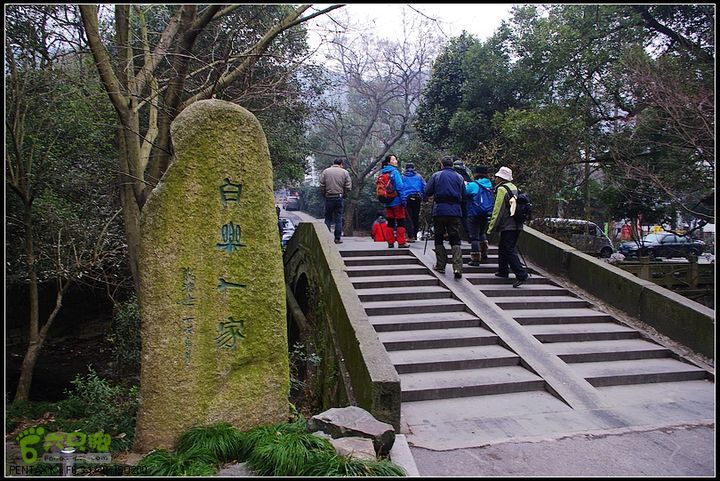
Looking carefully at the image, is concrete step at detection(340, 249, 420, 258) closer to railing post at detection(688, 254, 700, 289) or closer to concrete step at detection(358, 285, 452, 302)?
concrete step at detection(358, 285, 452, 302)

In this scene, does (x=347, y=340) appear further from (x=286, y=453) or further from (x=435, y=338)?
(x=286, y=453)

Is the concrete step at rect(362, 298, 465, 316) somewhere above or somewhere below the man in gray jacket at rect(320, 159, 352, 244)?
below

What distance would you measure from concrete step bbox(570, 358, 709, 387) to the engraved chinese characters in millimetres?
3711

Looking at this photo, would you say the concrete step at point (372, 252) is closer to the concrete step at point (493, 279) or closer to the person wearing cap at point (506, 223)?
the concrete step at point (493, 279)

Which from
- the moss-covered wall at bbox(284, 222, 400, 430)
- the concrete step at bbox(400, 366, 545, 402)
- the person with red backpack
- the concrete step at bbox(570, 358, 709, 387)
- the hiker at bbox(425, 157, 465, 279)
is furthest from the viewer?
the person with red backpack

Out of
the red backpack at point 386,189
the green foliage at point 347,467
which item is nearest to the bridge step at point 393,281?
the red backpack at point 386,189

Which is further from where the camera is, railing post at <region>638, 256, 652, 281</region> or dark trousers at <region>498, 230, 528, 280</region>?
railing post at <region>638, 256, 652, 281</region>

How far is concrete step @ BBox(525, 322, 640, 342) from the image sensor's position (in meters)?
7.01

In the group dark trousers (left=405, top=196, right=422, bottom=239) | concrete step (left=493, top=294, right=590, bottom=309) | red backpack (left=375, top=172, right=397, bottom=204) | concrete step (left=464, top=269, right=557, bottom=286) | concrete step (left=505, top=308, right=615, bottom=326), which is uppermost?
red backpack (left=375, top=172, right=397, bottom=204)

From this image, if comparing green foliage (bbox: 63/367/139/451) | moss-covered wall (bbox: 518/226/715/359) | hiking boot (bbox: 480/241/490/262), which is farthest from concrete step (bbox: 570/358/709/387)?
green foliage (bbox: 63/367/139/451)

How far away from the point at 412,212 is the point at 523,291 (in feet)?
9.67

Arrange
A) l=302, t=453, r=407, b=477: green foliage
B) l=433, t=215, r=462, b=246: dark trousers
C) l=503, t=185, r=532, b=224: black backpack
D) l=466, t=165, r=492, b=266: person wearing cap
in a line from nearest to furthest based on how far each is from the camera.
Result: l=302, t=453, r=407, b=477: green foliage → l=503, t=185, r=532, b=224: black backpack → l=433, t=215, r=462, b=246: dark trousers → l=466, t=165, r=492, b=266: person wearing cap

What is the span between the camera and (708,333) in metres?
6.52

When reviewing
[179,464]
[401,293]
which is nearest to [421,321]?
[401,293]
